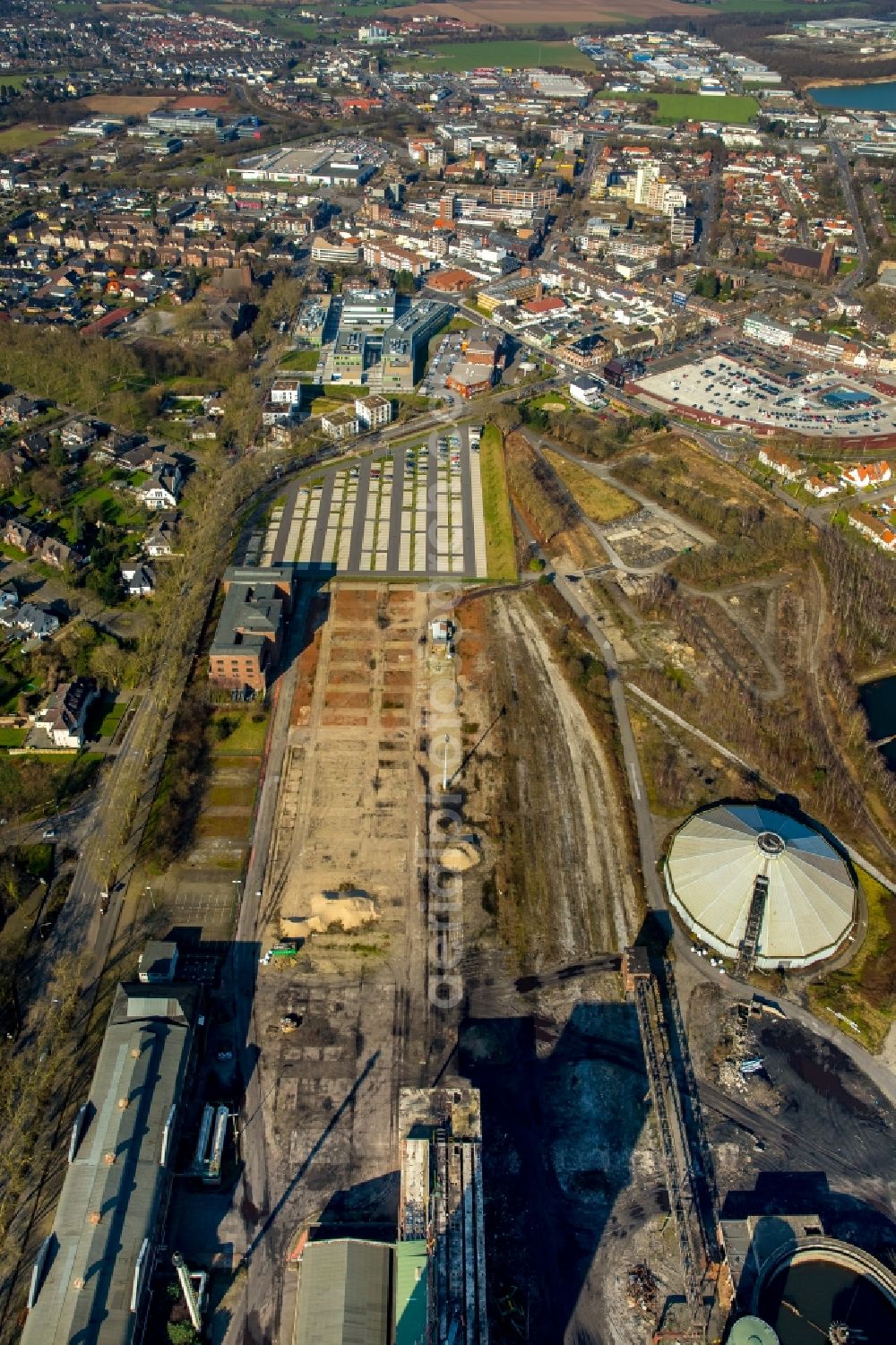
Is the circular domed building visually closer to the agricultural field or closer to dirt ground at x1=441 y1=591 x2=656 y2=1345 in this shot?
dirt ground at x1=441 y1=591 x2=656 y2=1345

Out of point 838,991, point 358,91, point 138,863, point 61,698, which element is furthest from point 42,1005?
point 358,91

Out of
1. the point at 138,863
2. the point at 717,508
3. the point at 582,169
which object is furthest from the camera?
the point at 582,169

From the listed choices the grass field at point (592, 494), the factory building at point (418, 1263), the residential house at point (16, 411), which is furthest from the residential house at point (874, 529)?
the residential house at point (16, 411)

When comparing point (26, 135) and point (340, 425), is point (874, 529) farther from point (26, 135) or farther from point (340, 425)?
point (26, 135)

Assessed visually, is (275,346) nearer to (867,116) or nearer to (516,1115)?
(516,1115)

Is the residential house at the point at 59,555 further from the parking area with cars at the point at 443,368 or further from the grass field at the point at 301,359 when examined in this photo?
the parking area with cars at the point at 443,368
